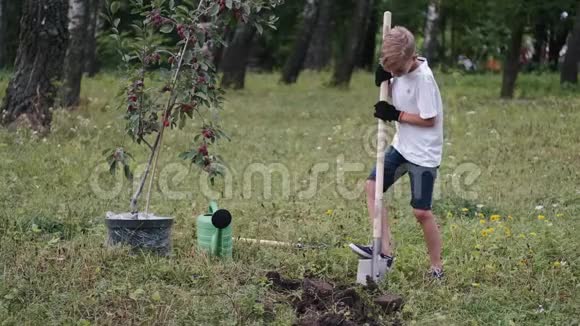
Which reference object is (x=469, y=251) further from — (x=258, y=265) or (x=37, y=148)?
(x=37, y=148)

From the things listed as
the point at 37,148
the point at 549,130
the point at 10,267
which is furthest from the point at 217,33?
the point at 549,130

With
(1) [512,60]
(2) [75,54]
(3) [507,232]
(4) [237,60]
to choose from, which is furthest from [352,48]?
(3) [507,232]

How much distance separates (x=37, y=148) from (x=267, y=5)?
3992mm

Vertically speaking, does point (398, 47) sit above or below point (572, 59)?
below

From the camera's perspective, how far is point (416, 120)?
478 centimetres

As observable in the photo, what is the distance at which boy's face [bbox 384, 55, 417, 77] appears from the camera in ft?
15.5

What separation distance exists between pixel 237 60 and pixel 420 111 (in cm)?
1517

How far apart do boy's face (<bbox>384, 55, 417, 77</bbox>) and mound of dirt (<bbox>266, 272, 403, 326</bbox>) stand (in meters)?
1.27

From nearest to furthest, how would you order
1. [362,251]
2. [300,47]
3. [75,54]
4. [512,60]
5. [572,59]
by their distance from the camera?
1. [362,251]
2. [75,54]
3. [512,60]
4. [572,59]
5. [300,47]

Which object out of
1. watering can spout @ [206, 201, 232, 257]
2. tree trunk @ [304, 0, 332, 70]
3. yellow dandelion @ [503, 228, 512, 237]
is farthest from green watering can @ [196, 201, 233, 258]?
tree trunk @ [304, 0, 332, 70]

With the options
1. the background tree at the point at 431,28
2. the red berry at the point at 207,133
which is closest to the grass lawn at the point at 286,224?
the red berry at the point at 207,133

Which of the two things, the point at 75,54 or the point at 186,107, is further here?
the point at 75,54

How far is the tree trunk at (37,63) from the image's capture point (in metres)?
9.72

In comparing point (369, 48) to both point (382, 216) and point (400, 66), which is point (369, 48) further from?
point (400, 66)
